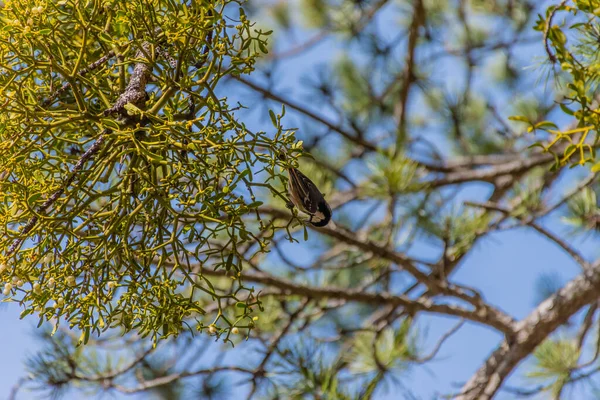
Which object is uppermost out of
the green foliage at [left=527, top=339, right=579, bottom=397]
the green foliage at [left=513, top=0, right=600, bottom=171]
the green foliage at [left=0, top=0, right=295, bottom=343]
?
the green foliage at [left=527, top=339, right=579, bottom=397]

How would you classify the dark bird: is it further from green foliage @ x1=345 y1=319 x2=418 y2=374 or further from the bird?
green foliage @ x1=345 y1=319 x2=418 y2=374

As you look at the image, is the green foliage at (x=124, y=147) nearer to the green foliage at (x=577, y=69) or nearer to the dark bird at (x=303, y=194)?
the dark bird at (x=303, y=194)

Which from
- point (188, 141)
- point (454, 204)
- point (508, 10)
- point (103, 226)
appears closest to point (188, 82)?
point (188, 141)

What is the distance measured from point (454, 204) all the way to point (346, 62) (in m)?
1.21

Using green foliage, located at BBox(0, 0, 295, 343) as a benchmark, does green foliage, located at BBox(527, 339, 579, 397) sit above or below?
above

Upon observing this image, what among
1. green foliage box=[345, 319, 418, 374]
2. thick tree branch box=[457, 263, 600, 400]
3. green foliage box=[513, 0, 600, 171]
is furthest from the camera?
green foliage box=[345, 319, 418, 374]

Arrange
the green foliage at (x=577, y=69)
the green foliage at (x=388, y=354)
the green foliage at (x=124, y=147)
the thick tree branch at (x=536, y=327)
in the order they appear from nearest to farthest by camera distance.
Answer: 1. the green foliage at (x=124, y=147)
2. the green foliage at (x=577, y=69)
3. the thick tree branch at (x=536, y=327)
4. the green foliage at (x=388, y=354)

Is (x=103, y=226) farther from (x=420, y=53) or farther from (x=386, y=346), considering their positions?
(x=420, y=53)

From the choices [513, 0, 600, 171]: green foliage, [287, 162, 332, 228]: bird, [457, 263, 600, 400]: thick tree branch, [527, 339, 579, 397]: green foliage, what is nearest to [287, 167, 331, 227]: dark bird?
[287, 162, 332, 228]: bird

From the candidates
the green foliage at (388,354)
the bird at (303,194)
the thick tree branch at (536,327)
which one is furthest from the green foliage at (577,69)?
the green foliage at (388,354)

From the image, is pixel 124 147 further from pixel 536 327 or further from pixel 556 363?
pixel 556 363

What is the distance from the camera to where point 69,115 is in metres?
0.55

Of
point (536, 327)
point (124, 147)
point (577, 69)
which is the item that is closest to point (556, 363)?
point (536, 327)

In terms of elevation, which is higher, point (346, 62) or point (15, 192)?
point (346, 62)
